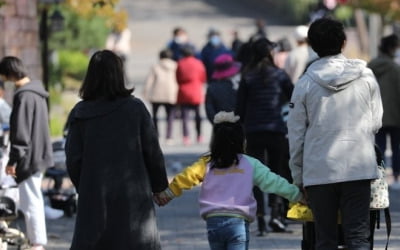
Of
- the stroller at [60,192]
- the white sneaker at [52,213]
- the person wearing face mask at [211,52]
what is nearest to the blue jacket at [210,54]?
the person wearing face mask at [211,52]

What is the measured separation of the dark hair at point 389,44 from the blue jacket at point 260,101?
13.0ft

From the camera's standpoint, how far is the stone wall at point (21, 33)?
16656 millimetres

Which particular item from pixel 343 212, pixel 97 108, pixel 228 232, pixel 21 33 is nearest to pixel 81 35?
pixel 21 33

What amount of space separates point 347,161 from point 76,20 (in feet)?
90.4

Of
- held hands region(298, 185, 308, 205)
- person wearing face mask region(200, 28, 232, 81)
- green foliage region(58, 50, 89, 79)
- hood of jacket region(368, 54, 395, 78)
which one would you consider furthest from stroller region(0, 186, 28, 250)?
green foliage region(58, 50, 89, 79)

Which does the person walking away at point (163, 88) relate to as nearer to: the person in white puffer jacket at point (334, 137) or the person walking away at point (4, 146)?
the person walking away at point (4, 146)

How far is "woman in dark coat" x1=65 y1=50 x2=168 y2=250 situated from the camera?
304 inches

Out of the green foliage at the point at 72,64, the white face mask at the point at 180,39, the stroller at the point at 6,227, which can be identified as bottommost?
the green foliage at the point at 72,64

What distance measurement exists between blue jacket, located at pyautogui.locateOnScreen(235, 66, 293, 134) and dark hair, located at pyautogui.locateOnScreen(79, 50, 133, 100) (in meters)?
4.39

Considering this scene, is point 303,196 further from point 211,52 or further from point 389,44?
point 211,52

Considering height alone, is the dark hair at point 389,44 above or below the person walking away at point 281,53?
above

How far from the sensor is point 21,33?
56.5 ft

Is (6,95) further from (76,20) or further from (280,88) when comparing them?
(76,20)

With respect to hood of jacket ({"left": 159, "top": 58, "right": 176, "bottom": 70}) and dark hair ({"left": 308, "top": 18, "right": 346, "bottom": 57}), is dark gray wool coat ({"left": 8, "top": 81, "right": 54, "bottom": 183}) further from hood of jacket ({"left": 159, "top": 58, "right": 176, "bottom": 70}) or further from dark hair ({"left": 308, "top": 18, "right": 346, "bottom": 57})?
hood of jacket ({"left": 159, "top": 58, "right": 176, "bottom": 70})
